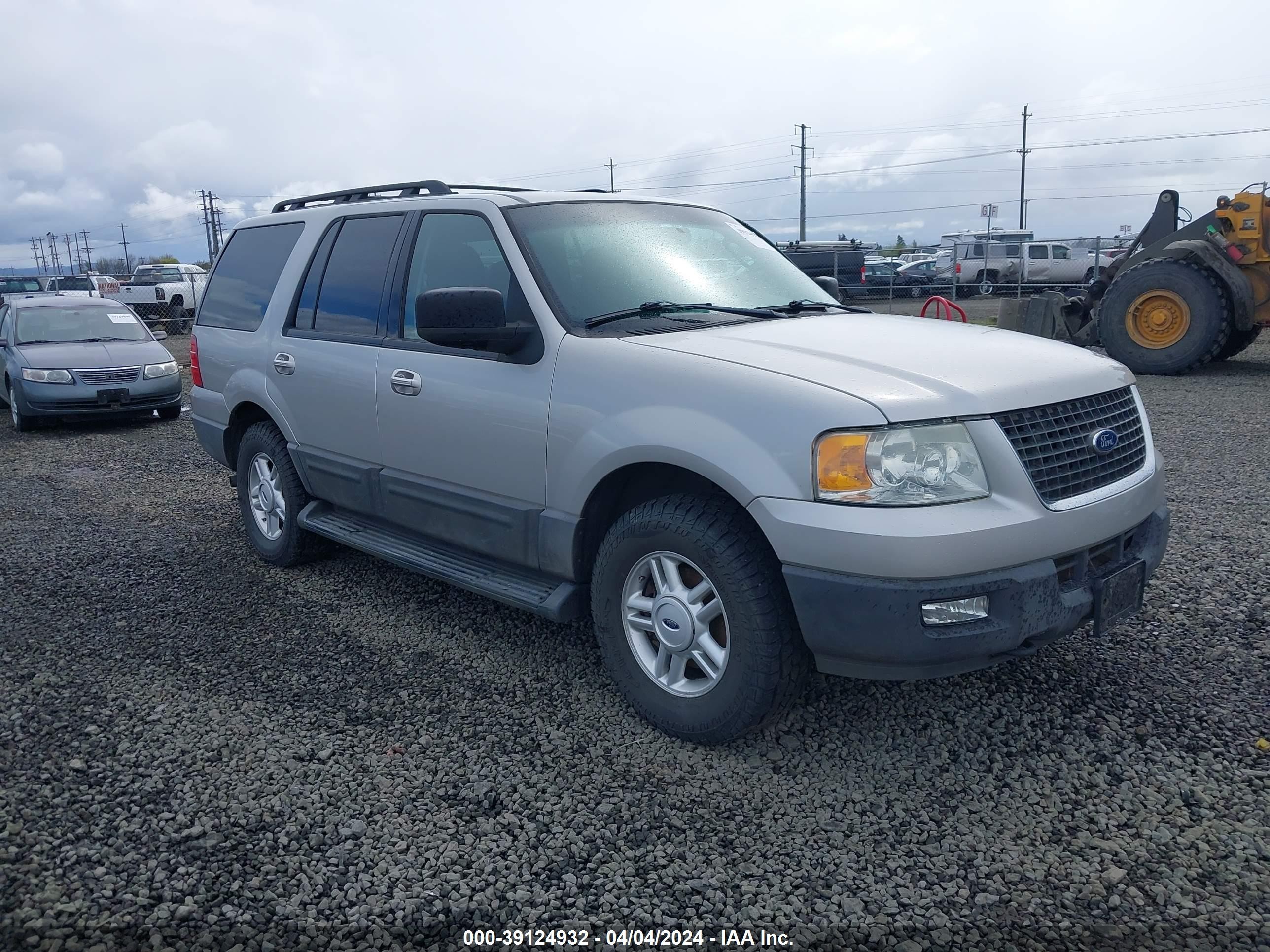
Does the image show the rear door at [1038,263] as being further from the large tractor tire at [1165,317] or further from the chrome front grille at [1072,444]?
the chrome front grille at [1072,444]

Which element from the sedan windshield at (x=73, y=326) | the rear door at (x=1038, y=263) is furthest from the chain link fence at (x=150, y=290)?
the rear door at (x=1038, y=263)

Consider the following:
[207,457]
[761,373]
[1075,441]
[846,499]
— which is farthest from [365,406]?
[207,457]

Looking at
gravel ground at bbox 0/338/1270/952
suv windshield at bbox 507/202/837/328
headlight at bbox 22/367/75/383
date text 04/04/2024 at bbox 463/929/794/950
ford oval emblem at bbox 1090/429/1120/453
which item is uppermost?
suv windshield at bbox 507/202/837/328

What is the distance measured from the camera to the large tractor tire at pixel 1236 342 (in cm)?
1222

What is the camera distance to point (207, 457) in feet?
30.3

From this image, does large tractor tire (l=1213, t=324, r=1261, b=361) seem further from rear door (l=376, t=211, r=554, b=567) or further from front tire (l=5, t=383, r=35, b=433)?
front tire (l=5, t=383, r=35, b=433)

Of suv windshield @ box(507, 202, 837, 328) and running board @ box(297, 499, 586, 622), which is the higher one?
suv windshield @ box(507, 202, 837, 328)

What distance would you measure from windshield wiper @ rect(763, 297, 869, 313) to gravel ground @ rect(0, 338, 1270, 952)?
1547mm

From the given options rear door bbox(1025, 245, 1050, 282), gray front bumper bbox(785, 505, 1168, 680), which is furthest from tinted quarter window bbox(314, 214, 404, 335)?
rear door bbox(1025, 245, 1050, 282)

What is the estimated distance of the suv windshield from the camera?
384 cm

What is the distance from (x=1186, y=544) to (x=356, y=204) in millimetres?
4745

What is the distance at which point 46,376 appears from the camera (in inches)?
419

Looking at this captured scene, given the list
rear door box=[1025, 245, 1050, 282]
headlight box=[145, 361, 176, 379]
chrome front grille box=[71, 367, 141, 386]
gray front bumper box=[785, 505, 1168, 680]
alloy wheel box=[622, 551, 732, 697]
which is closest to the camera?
gray front bumper box=[785, 505, 1168, 680]

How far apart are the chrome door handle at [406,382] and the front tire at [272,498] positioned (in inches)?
47.1
